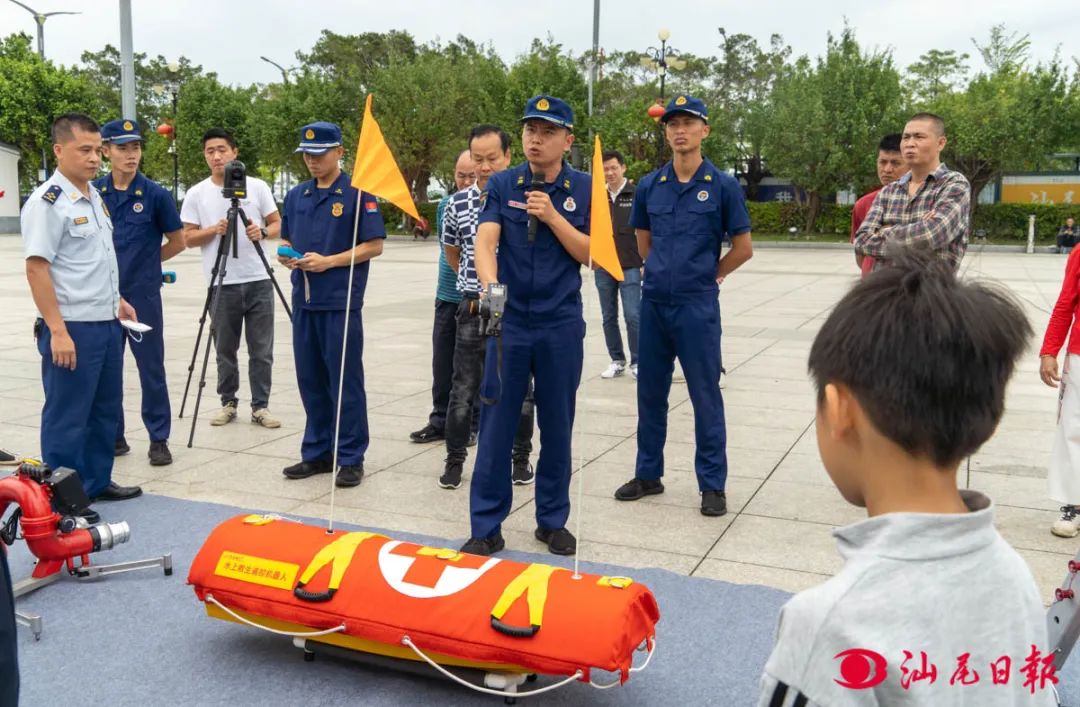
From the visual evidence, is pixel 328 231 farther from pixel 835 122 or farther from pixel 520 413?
pixel 835 122

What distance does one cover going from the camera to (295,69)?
42156 mm

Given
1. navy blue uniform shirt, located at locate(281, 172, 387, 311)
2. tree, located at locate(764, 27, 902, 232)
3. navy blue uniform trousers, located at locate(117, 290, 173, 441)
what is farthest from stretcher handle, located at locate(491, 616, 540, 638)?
tree, located at locate(764, 27, 902, 232)

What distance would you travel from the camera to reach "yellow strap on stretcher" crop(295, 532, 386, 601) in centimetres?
313

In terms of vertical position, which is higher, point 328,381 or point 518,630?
point 328,381

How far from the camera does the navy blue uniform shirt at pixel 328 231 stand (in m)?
5.54

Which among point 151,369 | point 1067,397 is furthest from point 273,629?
point 1067,397

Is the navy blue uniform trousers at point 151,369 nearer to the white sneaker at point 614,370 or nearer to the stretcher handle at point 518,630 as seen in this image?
the stretcher handle at point 518,630

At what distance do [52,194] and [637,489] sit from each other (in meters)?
3.28

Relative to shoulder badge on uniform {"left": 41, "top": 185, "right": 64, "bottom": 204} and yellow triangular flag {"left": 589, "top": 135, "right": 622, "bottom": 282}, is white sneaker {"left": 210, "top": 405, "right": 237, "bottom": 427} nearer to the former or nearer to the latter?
shoulder badge on uniform {"left": 41, "top": 185, "right": 64, "bottom": 204}

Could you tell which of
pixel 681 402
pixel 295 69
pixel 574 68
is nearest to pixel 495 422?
pixel 681 402

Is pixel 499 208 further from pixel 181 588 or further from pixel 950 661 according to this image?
A: pixel 950 661

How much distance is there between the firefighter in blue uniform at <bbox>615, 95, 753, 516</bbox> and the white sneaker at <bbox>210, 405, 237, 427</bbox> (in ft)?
10.7

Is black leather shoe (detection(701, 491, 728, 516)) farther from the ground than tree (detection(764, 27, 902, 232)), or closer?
closer

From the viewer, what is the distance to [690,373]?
5012mm
